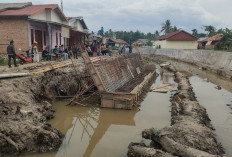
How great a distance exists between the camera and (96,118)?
9.96 metres

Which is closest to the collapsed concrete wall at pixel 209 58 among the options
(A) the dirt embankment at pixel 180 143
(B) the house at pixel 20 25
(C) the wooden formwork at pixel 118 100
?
(C) the wooden formwork at pixel 118 100

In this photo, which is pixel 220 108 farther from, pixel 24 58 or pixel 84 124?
pixel 24 58

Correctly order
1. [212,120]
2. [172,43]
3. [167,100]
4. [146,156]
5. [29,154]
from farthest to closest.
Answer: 1. [172,43]
2. [167,100]
3. [212,120]
4. [29,154]
5. [146,156]

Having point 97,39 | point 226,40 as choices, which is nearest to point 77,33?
point 97,39

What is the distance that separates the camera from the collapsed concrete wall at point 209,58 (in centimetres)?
2410

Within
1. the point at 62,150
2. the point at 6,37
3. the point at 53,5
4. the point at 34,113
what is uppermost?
the point at 53,5

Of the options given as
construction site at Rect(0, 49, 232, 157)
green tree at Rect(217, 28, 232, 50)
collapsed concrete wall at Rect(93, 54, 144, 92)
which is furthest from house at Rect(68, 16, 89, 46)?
green tree at Rect(217, 28, 232, 50)

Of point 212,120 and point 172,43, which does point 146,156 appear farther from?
point 172,43

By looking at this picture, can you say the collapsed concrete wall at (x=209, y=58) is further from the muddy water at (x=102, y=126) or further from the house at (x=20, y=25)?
the house at (x=20, y=25)

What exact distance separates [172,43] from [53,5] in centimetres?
3621

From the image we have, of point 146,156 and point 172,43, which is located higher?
point 172,43

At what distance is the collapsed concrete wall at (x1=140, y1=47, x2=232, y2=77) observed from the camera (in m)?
24.1


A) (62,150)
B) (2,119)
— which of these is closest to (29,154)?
(62,150)

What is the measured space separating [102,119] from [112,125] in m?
0.78
